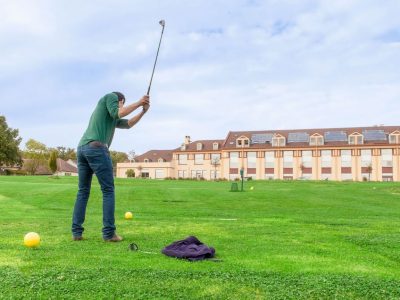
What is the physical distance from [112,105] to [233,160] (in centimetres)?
8529

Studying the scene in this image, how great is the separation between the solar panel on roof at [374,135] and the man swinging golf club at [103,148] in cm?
8398

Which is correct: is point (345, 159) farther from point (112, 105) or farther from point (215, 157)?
point (112, 105)

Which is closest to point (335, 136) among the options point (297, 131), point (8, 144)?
point (297, 131)

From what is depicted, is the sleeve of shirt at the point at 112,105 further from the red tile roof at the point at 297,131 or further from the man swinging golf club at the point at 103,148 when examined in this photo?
the red tile roof at the point at 297,131

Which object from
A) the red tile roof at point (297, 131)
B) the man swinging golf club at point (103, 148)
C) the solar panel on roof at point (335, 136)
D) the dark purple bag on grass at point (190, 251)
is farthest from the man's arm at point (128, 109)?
the solar panel on roof at point (335, 136)

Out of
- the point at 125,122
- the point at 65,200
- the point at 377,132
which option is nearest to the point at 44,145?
the point at 377,132

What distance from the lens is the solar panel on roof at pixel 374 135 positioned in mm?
82812

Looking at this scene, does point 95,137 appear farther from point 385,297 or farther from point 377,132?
point 377,132

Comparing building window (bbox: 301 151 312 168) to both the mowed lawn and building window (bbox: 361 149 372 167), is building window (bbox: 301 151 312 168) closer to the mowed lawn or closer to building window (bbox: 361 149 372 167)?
building window (bbox: 361 149 372 167)

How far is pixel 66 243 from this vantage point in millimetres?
5617

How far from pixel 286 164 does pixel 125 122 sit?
274 ft

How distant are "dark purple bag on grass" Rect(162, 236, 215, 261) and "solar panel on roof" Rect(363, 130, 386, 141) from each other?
278ft

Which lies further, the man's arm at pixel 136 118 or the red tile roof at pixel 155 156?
the red tile roof at pixel 155 156

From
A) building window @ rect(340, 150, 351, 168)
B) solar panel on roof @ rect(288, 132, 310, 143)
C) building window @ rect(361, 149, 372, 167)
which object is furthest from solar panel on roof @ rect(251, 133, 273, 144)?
building window @ rect(361, 149, 372, 167)
